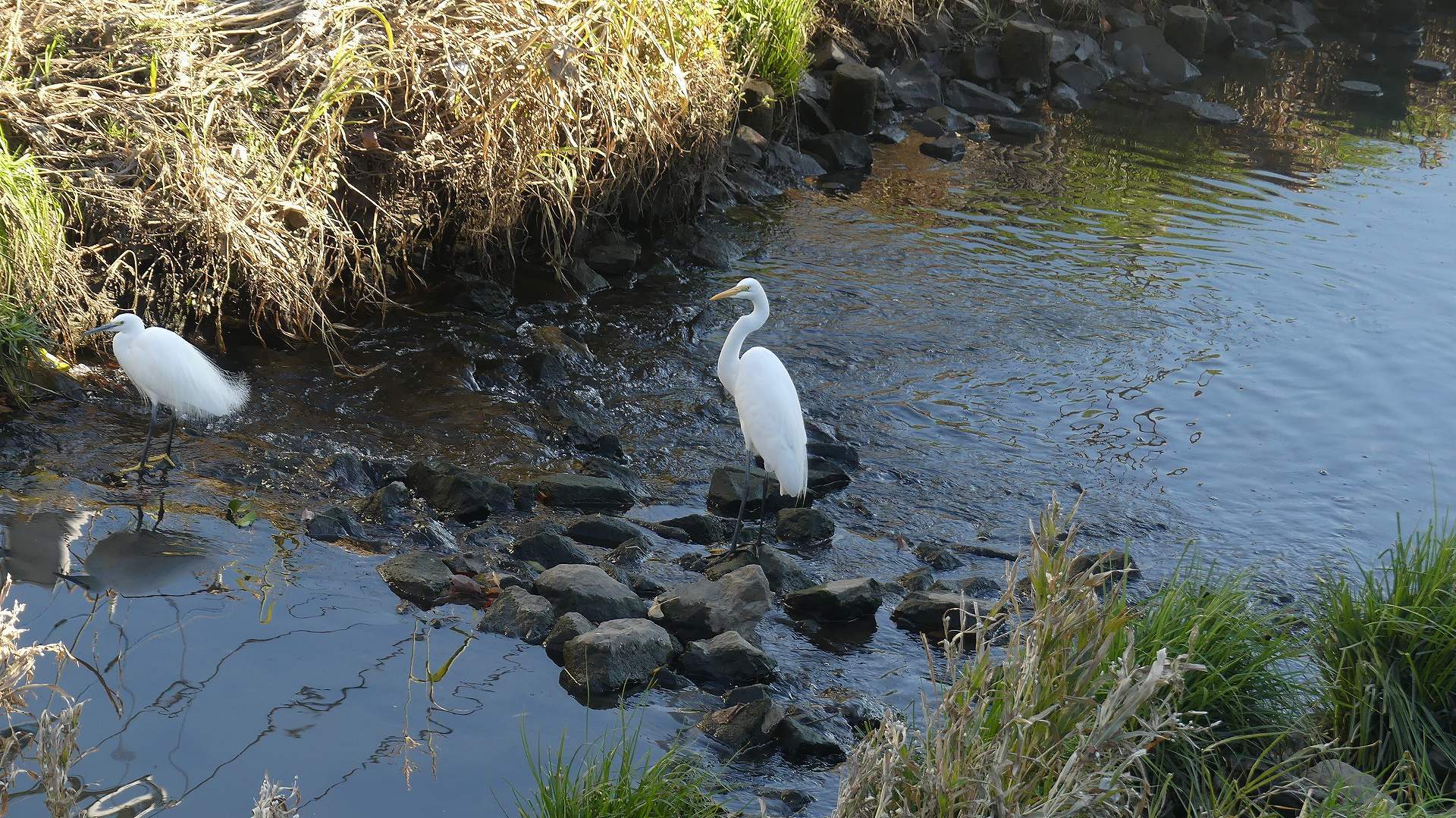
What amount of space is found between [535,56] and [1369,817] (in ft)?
18.5

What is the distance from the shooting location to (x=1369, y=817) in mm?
2889

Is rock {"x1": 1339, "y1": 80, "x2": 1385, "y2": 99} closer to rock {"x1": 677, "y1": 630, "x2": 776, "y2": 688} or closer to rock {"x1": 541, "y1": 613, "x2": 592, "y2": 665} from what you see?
rock {"x1": 677, "y1": 630, "x2": 776, "y2": 688}

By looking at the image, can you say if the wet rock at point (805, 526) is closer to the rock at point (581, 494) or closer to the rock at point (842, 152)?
the rock at point (581, 494)

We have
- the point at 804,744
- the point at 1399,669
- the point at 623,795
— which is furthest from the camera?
the point at 804,744

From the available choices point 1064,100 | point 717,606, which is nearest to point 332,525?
point 717,606

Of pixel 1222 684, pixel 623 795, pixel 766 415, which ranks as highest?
pixel 1222 684

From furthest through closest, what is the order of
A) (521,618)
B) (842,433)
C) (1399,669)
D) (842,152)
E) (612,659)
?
(842,152), (842,433), (521,618), (612,659), (1399,669)

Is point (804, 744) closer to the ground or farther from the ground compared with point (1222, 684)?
closer to the ground

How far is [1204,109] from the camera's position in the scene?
49.1 ft

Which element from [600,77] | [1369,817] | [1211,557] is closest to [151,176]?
[600,77]

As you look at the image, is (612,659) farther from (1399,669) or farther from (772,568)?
(1399,669)

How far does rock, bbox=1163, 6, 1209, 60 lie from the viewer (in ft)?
56.1

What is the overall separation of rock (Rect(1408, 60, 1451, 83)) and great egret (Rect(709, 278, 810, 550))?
54.8 ft

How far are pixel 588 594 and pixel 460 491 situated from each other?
107cm
